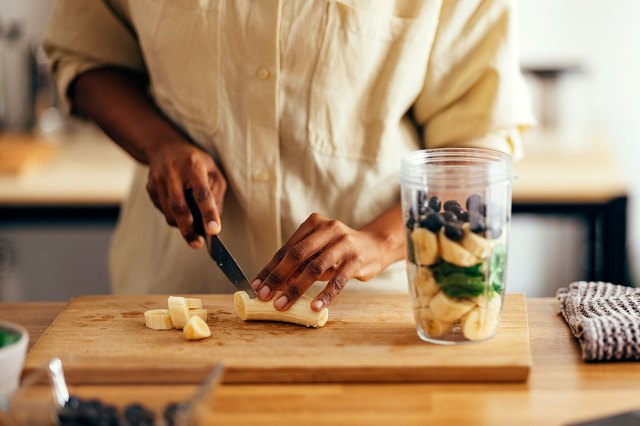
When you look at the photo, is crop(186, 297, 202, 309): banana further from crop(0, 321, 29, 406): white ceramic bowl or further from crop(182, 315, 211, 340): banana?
crop(0, 321, 29, 406): white ceramic bowl

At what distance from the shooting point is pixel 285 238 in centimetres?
151

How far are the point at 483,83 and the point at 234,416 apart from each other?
27.7 inches

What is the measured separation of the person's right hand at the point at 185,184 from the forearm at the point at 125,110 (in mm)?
48

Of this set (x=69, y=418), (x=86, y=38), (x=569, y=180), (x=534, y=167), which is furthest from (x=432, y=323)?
(x=534, y=167)

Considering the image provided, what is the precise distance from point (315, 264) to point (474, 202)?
23 cm

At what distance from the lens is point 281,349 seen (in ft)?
3.77

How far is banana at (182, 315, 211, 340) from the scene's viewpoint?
118 cm

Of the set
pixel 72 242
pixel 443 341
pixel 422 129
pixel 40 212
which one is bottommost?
pixel 72 242

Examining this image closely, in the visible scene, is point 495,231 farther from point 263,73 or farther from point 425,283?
point 263,73

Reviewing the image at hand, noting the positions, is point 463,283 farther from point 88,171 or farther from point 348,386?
point 88,171

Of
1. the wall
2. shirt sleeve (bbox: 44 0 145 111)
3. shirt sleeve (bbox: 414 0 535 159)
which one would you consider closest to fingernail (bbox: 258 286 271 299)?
shirt sleeve (bbox: 414 0 535 159)

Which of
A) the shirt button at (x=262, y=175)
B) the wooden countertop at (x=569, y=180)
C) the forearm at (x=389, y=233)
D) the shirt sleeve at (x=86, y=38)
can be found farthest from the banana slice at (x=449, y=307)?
the wooden countertop at (x=569, y=180)

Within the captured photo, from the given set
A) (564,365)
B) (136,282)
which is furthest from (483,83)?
(136,282)

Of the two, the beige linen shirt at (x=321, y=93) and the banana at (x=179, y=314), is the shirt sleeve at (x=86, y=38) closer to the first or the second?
the beige linen shirt at (x=321, y=93)
